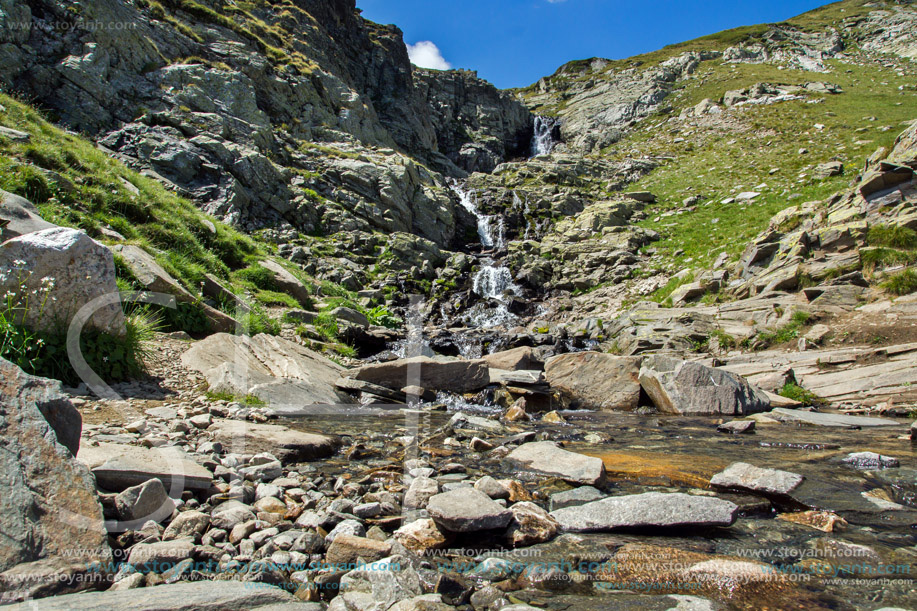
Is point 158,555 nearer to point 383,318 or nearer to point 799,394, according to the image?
point 799,394

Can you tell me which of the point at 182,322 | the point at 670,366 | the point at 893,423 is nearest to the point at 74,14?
the point at 182,322

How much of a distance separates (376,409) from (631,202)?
101 ft

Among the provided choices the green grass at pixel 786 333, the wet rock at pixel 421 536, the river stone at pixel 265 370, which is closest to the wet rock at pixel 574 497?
the wet rock at pixel 421 536

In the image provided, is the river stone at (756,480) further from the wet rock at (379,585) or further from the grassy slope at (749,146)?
the grassy slope at (749,146)

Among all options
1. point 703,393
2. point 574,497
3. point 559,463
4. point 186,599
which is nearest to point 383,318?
point 703,393

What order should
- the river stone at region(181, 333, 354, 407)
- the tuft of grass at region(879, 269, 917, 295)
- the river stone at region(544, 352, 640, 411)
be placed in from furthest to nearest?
the tuft of grass at region(879, 269, 917, 295)
the river stone at region(544, 352, 640, 411)
the river stone at region(181, 333, 354, 407)

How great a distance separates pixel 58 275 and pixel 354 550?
16.2 feet

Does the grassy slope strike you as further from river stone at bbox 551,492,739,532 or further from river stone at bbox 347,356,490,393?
river stone at bbox 551,492,739,532

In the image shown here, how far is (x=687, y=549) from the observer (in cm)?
327

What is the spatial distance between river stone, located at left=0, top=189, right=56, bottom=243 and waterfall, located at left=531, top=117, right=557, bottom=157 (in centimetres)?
6439

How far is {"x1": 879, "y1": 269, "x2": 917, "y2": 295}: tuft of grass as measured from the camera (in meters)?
10.7

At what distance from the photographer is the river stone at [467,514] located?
10.7ft

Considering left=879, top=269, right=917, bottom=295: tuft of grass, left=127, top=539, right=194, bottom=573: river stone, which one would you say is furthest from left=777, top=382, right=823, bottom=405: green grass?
left=127, top=539, right=194, bottom=573: river stone

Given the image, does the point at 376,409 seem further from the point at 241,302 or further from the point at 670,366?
the point at 670,366
